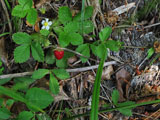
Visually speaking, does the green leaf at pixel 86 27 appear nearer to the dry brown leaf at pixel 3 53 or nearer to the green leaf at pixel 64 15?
the green leaf at pixel 64 15

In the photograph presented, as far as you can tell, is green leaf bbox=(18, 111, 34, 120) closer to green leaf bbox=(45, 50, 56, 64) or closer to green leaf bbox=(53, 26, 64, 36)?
green leaf bbox=(45, 50, 56, 64)

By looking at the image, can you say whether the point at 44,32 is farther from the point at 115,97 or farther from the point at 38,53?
the point at 115,97

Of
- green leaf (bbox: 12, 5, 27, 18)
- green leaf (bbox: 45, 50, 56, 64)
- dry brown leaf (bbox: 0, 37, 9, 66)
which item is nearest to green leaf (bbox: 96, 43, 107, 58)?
green leaf (bbox: 45, 50, 56, 64)

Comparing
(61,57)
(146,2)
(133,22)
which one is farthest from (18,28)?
(146,2)

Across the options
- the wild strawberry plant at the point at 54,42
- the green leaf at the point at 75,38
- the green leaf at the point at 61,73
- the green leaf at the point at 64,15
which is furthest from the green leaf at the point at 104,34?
the green leaf at the point at 61,73

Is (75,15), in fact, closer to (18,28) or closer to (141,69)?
(18,28)

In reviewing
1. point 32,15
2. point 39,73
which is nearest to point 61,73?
point 39,73

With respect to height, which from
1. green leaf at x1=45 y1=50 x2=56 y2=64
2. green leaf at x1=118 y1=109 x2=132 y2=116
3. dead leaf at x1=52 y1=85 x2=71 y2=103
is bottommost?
green leaf at x1=118 y1=109 x2=132 y2=116
